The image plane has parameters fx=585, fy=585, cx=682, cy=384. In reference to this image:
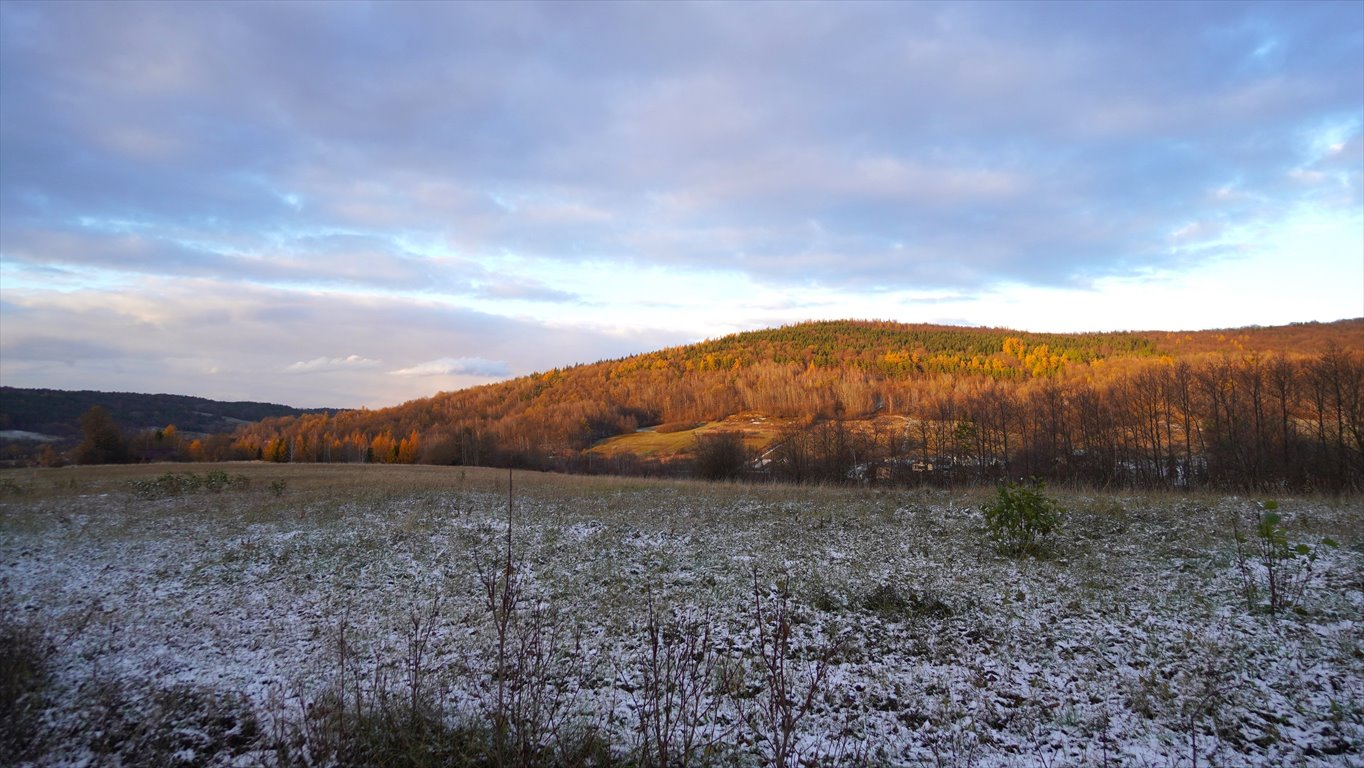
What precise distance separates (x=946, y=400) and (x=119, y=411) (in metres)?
127

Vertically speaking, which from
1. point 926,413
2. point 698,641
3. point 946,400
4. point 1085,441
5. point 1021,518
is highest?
point 946,400

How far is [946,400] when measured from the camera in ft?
175

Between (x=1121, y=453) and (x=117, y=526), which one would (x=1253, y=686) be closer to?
(x=117, y=526)

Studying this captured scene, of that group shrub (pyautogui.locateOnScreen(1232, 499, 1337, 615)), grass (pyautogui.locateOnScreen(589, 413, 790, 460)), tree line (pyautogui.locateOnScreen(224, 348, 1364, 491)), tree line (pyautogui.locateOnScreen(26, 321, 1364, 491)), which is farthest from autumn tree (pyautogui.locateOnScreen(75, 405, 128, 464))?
shrub (pyautogui.locateOnScreen(1232, 499, 1337, 615))

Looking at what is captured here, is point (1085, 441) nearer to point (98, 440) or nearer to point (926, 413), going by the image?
point (926, 413)

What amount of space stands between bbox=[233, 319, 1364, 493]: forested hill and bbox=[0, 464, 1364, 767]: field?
20016mm

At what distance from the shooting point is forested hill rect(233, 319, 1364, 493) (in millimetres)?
31484

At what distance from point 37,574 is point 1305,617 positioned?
965 inches

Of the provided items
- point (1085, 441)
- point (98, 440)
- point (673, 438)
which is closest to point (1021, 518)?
point (1085, 441)

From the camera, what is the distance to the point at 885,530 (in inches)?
623

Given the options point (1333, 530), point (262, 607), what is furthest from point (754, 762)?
point (1333, 530)

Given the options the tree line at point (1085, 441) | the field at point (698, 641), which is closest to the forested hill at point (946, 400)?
the tree line at point (1085, 441)

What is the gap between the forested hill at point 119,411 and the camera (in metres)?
84.8

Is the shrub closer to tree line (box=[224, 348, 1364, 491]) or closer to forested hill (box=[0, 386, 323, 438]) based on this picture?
tree line (box=[224, 348, 1364, 491])
